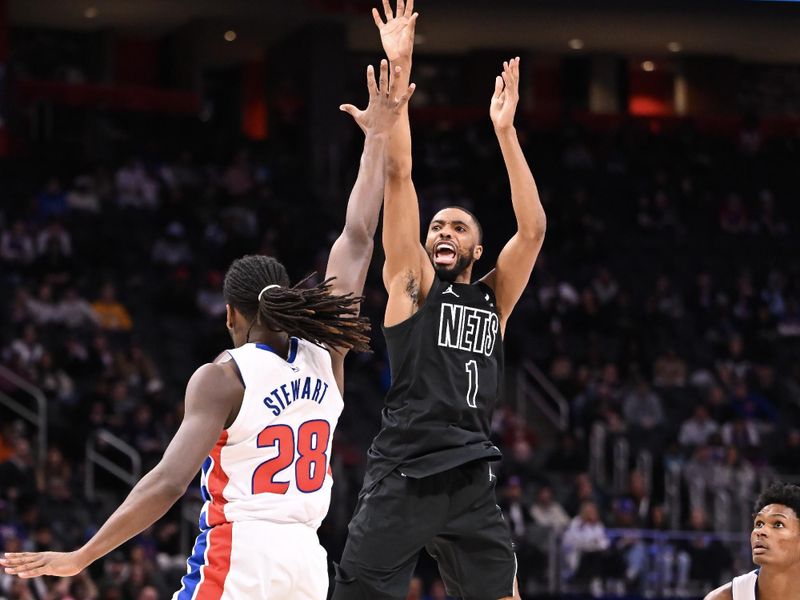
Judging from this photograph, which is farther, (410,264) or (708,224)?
(708,224)

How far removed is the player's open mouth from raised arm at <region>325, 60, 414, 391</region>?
50 cm

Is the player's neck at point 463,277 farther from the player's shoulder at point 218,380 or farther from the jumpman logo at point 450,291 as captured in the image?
the player's shoulder at point 218,380

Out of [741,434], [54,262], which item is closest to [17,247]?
[54,262]

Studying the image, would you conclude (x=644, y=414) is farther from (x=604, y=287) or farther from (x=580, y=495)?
(x=604, y=287)

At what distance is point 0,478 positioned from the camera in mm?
14133

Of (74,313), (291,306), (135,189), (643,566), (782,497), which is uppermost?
(135,189)

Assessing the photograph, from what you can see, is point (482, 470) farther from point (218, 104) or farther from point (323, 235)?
point (218, 104)

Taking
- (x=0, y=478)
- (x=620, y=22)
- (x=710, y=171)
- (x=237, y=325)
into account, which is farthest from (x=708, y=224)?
(x=237, y=325)

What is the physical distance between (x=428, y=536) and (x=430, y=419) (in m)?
0.48

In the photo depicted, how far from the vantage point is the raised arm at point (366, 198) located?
5473 mm

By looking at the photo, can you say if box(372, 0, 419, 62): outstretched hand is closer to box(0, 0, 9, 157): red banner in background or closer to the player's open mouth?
the player's open mouth

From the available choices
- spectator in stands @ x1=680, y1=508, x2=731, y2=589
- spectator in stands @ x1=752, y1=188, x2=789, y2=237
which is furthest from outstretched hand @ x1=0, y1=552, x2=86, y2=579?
spectator in stands @ x1=752, y1=188, x2=789, y2=237

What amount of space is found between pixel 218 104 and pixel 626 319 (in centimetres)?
1126

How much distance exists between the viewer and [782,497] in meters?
6.89
